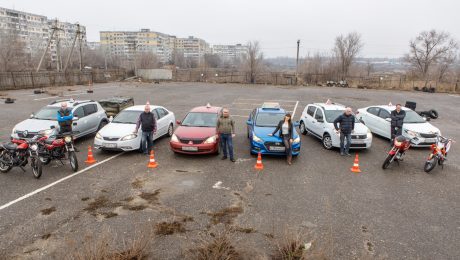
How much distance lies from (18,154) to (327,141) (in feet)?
32.6

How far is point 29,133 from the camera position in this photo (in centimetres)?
966

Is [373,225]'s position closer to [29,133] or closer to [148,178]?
[148,178]

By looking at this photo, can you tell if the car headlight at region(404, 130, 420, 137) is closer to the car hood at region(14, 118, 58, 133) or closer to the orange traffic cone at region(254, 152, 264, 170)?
the orange traffic cone at region(254, 152, 264, 170)

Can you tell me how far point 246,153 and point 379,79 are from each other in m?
38.3

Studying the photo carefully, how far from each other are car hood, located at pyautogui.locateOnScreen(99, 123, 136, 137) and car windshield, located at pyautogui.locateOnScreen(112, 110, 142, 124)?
0.27 metres

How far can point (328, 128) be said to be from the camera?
1085cm

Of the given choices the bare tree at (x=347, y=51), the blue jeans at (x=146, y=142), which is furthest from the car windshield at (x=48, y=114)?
the bare tree at (x=347, y=51)

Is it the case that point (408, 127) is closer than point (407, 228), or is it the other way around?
point (407, 228)

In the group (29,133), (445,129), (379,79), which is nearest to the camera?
(29,133)

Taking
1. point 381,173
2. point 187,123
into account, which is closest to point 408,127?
point 381,173

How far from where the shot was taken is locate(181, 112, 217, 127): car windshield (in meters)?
10.3

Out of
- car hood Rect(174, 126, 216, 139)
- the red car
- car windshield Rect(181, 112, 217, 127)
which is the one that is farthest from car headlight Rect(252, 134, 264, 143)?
car windshield Rect(181, 112, 217, 127)

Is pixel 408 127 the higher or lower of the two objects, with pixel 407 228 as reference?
higher

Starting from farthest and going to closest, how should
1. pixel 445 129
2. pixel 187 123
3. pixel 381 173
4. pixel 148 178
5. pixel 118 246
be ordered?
pixel 445 129 → pixel 187 123 → pixel 381 173 → pixel 148 178 → pixel 118 246
